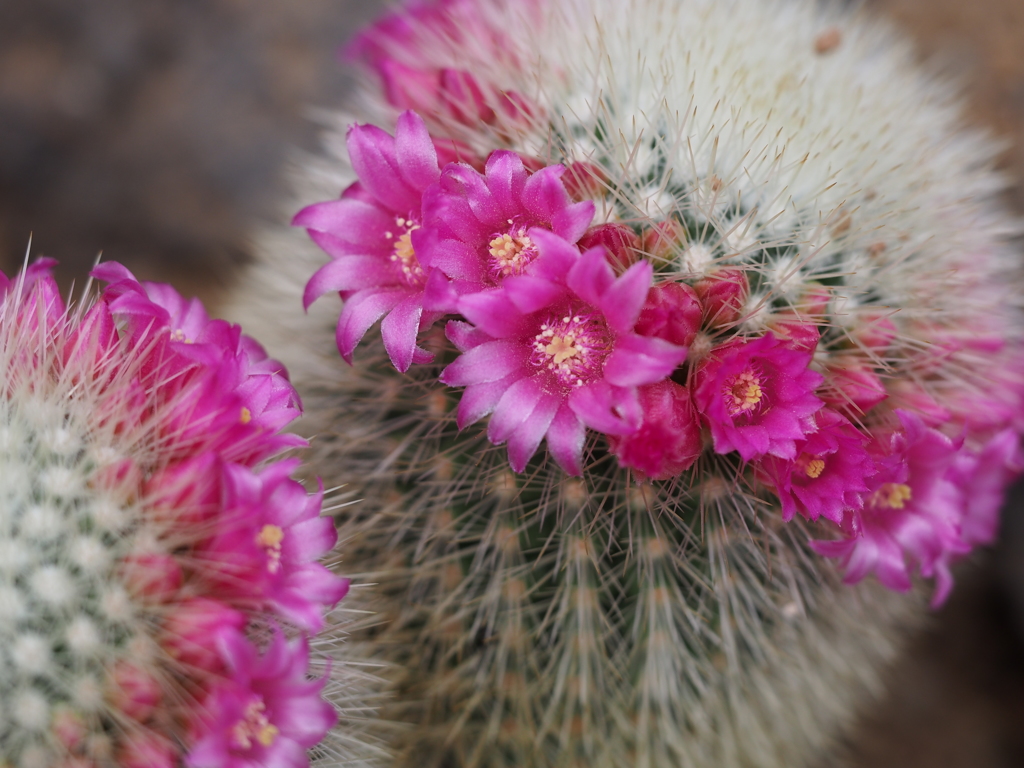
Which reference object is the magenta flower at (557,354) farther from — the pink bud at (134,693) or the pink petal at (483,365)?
the pink bud at (134,693)

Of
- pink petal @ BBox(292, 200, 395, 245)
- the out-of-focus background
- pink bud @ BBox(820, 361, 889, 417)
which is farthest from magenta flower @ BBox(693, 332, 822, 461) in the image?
the out-of-focus background

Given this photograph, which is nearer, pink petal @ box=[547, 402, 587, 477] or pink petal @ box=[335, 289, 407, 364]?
pink petal @ box=[547, 402, 587, 477]

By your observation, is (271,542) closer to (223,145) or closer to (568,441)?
(568,441)

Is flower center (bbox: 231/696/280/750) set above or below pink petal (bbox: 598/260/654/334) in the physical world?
below

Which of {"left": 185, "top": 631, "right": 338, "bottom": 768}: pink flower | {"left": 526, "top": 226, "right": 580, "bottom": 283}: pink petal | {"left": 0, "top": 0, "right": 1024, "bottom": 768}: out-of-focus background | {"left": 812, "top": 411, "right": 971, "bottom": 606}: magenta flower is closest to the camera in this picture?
{"left": 185, "top": 631, "right": 338, "bottom": 768}: pink flower

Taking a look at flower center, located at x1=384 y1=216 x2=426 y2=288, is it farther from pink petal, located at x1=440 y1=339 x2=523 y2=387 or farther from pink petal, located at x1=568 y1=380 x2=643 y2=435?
pink petal, located at x1=568 y1=380 x2=643 y2=435
